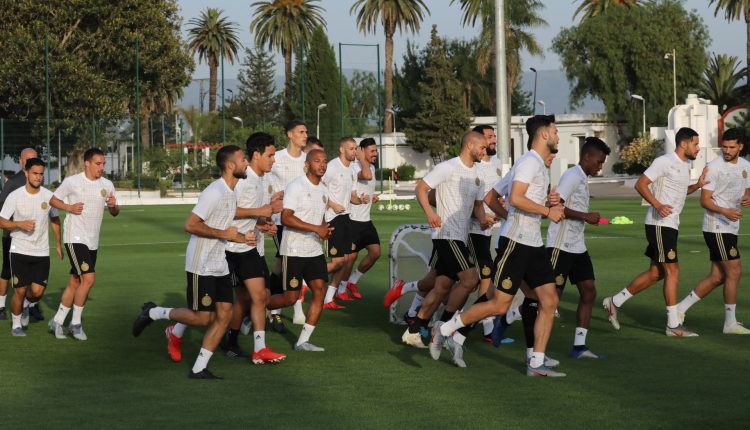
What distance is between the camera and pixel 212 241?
9.64 meters

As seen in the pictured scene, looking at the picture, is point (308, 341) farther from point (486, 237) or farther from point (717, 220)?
point (717, 220)

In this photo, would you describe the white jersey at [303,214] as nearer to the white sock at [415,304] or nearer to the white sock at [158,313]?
the white sock at [158,313]

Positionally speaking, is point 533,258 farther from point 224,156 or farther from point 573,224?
point 224,156

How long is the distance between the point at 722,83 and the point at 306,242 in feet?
278

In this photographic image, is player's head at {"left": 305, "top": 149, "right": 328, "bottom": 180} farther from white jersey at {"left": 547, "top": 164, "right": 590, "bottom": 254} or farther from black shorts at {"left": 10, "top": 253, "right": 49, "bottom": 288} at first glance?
black shorts at {"left": 10, "top": 253, "right": 49, "bottom": 288}

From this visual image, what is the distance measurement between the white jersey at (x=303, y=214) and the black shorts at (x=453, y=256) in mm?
1126

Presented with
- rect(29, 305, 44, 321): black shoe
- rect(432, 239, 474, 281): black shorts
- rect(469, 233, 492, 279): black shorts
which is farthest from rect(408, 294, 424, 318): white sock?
rect(29, 305, 44, 321): black shoe

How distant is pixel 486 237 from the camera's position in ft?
36.8

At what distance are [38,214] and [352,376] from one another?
450 centimetres

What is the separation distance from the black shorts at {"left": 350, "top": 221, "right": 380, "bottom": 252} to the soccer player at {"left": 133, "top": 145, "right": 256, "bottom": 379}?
5.07 m

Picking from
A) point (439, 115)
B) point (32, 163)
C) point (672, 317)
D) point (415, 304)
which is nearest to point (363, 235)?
point (415, 304)

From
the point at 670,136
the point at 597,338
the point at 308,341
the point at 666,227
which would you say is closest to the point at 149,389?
the point at 308,341

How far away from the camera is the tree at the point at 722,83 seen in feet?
297

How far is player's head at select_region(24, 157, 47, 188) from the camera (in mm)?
12156
